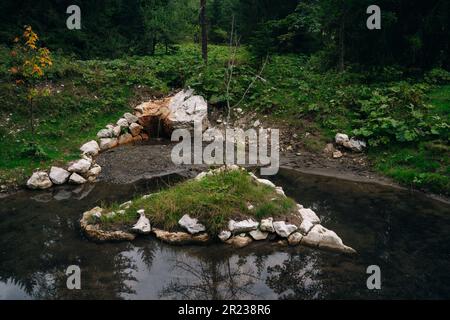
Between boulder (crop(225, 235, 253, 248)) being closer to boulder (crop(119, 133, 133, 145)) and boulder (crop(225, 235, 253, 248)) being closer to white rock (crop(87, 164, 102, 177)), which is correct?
white rock (crop(87, 164, 102, 177))

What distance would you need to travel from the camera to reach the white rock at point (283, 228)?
37.6 ft

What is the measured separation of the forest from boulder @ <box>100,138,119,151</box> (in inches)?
35.5

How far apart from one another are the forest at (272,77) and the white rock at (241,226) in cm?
609

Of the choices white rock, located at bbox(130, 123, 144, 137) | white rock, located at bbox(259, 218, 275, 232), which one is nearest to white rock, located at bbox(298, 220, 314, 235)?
white rock, located at bbox(259, 218, 275, 232)

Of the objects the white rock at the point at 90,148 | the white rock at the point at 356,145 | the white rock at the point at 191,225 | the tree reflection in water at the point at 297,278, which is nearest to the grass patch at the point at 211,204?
the white rock at the point at 191,225

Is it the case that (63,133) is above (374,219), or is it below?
above

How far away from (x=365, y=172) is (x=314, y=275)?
24.8ft

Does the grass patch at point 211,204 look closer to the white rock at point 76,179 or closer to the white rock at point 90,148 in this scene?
the white rock at point 76,179

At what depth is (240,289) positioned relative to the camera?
9.63 meters

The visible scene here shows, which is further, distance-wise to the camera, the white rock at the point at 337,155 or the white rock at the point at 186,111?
the white rock at the point at 186,111

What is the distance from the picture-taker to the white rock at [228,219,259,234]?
11.5 meters

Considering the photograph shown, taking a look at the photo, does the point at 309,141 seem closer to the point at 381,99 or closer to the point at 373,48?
the point at 381,99

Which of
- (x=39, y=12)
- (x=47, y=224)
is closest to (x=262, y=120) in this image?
(x=47, y=224)

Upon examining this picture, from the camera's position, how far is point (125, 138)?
20203 millimetres
